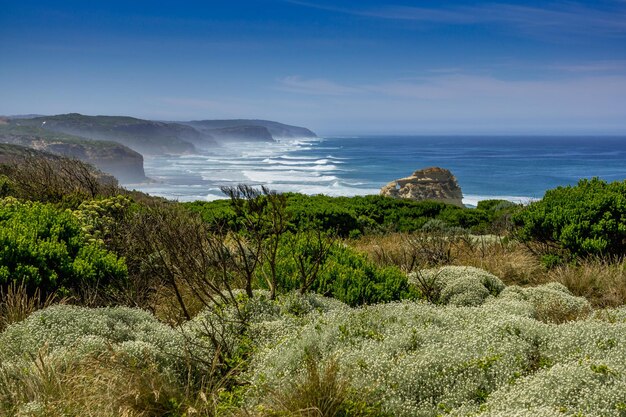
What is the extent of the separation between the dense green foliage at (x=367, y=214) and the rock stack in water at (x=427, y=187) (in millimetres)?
16102

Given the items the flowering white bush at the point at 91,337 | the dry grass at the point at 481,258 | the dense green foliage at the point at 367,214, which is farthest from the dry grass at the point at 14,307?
the dense green foliage at the point at 367,214

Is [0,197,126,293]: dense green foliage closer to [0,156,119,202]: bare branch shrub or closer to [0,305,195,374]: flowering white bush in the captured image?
[0,305,195,374]: flowering white bush

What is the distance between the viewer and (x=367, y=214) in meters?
19.7

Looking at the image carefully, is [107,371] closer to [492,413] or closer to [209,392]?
[209,392]

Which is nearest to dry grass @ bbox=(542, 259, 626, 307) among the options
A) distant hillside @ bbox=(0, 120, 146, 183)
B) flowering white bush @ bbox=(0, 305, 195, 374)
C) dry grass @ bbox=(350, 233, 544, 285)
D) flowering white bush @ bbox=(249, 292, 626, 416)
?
dry grass @ bbox=(350, 233, 544, 285)

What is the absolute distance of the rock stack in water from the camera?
1543 inches

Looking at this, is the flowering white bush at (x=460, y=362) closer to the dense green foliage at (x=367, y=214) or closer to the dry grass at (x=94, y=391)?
the dry grass at (x=94, y=391)

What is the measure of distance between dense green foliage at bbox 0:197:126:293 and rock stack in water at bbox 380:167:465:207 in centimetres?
3209

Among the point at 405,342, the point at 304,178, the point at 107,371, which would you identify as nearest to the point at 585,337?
the point at 405,342

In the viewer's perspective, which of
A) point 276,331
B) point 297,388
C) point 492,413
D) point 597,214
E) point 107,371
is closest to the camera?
point 492,413

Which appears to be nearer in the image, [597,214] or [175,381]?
[175,381]

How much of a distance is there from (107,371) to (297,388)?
150cm

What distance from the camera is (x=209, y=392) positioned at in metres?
4.39

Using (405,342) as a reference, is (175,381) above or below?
below
